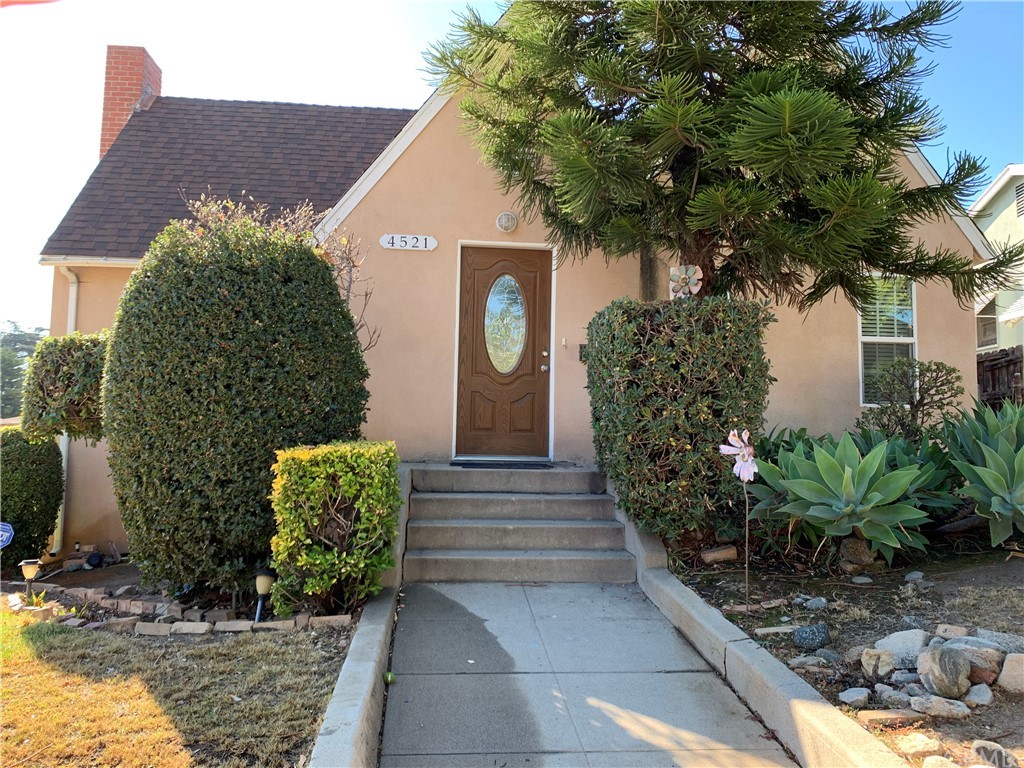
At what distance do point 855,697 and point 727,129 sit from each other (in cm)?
404

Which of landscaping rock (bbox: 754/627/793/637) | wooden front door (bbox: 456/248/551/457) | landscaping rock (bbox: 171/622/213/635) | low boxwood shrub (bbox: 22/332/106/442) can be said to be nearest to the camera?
landscaping rock (bbox: 754/627/793/637)

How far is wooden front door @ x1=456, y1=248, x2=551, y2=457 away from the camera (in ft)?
24.2

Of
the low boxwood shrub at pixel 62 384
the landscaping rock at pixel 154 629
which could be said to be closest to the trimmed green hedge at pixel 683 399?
the landscaping rock at pixel 154 629

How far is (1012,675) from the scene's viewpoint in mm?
2920

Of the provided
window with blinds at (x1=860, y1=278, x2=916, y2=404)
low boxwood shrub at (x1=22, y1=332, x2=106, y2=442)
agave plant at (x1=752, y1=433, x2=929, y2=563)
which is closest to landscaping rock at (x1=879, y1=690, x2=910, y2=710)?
agave plant at (x1=752, y1=433, x2=929, y2=563)

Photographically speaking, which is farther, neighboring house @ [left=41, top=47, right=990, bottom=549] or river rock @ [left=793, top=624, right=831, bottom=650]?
neighboring house @ [left=41, top=47, right=990, bottom=549]

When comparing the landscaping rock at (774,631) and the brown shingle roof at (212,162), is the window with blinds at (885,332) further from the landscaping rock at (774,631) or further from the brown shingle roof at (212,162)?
the brown shingle roof at (212,162)

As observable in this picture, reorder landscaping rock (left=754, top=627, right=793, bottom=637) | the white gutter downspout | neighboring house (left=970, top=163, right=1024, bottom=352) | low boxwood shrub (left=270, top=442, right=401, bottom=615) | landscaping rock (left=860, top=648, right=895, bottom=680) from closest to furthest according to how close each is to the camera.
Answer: landscaping rock (left=860, top=648, right=895, bottom=680) → landscaping rock (left=754, top=627, right=793, bottom=637) → low boxwood shrub (left=270, top=442, right=401, bottom=615) → the white gutter downspout → neighboring house (left=970, top=163, right=1024, bottom=352)

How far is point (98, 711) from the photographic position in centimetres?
289

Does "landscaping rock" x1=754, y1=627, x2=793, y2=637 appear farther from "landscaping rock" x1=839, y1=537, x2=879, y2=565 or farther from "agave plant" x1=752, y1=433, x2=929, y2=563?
"landscaping rock" x1=839, y1=537, x2=879, y2=565

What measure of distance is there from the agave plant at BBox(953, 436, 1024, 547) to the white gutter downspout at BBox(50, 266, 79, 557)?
9.17 m

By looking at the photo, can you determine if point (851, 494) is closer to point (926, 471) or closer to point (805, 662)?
point (926, 471)

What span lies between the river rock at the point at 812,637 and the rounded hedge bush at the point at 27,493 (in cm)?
768

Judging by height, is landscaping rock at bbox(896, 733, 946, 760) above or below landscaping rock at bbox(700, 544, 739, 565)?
below
